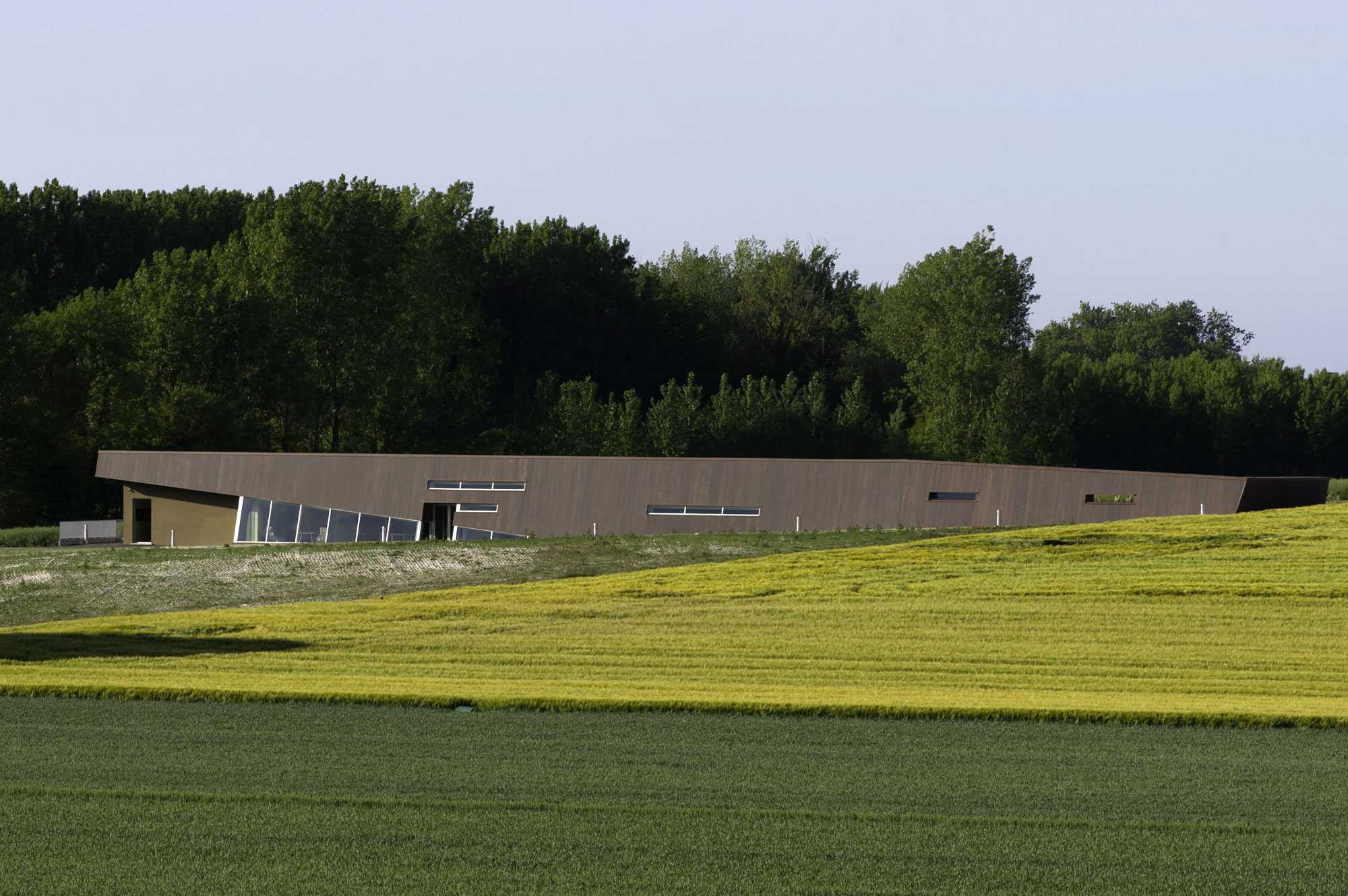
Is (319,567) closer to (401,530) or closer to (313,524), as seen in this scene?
(401,530)

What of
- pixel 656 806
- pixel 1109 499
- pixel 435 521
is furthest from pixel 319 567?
pixel 656 806

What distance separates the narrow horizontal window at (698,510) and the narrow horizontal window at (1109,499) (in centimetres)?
657

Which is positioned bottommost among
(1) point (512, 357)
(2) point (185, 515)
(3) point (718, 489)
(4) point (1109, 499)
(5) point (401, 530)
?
(2) point (185, 515)

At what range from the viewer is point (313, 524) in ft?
95.7

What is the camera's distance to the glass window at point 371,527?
28.8 meters

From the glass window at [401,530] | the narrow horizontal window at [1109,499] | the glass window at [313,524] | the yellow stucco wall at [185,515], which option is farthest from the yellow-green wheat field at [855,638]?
the yellow stucco wall at [185,515]

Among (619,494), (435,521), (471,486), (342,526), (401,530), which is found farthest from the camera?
(342,526)

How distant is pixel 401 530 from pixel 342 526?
1419mm

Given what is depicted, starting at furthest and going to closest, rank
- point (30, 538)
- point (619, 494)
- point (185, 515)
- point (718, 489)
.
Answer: point (30, 538), point (185, 515), point (619, 494), point (718, 489)

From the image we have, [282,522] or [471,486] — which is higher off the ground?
[471,486]

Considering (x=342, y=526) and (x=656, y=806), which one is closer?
(x=656, y=806)

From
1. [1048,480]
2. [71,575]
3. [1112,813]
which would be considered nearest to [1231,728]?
[1112,813]

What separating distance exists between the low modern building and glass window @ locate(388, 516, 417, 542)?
0.03m

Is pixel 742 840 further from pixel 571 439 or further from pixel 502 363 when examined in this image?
pixel 502 363
